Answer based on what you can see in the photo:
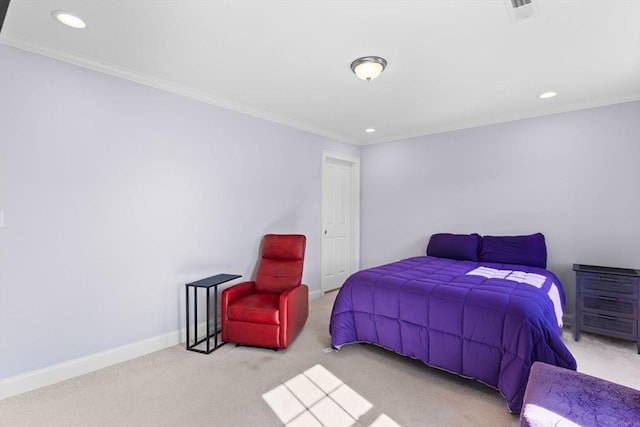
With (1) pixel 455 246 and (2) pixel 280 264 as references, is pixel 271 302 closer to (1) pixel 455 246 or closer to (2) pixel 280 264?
(2) pixel 280 264

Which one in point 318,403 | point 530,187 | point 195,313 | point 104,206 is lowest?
point 318,403

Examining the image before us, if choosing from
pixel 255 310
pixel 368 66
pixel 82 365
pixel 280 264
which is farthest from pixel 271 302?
pixel 368 66

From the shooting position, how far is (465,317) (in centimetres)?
217

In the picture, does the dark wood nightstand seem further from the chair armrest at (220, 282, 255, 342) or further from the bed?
the chair armrest at (220, 282, 255, 342)

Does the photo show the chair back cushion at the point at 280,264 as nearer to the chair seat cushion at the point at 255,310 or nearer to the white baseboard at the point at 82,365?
the chair seat cushion at the point at 255,310

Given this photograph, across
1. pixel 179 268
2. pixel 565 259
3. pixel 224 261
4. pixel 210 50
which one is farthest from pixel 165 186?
pixel 565 259

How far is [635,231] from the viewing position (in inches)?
123

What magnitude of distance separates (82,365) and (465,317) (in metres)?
2.98

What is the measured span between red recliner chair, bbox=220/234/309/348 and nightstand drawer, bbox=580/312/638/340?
2.87 metres

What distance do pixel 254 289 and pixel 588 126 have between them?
420 centimetres

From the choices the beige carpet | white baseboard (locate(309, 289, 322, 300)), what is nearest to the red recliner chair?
the beige carpet

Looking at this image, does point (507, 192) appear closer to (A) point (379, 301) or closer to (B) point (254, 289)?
(A) point (379, 301)

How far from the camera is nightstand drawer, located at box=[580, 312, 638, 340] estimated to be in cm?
279

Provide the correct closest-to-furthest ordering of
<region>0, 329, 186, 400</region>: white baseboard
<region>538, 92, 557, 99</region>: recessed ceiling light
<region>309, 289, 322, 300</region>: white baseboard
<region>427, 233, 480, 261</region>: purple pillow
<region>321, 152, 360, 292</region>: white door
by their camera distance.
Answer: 1. <region>0, 329, 186, 400</region>: white baseboard
2. <region>538, 92, 557, 99</region>: recessed ceiling light
3. <region>427, 233, 480, 261</region>: purple pillow
4. <region>309, 289, 322, 300</region>: white baseboard
5. <region>321, 152, 360, 292</region>: white door
